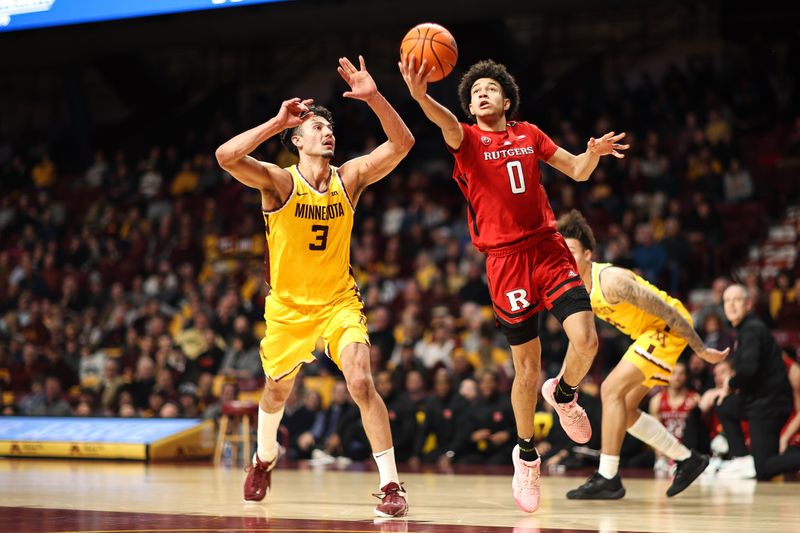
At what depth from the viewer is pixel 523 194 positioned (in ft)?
20.4

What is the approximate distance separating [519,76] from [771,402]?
11.3 m

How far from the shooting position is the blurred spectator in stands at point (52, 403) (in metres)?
14.5

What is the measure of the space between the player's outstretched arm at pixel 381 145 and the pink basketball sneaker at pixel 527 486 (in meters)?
1.87

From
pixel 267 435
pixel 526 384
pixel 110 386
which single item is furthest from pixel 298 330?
pixel 110 386

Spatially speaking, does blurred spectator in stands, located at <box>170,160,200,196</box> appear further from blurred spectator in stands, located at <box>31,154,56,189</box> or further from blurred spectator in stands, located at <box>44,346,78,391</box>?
blurred spectator in stands, located at <box>44,346,78,391</box>

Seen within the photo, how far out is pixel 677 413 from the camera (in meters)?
10.5

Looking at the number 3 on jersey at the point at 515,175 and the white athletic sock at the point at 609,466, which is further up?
the number 3 on jersey at the point at 515,175

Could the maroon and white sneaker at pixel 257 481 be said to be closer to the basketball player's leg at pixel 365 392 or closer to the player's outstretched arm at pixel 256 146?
the basketball player's leg at pixel 365 392

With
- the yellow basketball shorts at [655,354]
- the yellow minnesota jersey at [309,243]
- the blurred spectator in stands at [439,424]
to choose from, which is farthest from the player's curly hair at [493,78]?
the blurred spectator in stands at [439,424]

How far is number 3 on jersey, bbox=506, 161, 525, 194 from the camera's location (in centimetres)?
623

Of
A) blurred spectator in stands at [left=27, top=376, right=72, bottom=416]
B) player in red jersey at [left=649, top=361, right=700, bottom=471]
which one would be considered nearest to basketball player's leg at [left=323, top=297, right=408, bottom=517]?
player in red jersey at [left=649, top=361, right=700, bottom=471]

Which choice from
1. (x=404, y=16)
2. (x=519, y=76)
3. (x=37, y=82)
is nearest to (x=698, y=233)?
(x=404, y=16)

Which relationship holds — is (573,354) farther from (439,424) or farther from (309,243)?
(439,424)

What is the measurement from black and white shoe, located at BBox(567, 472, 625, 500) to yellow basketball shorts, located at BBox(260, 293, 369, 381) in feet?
6.71
